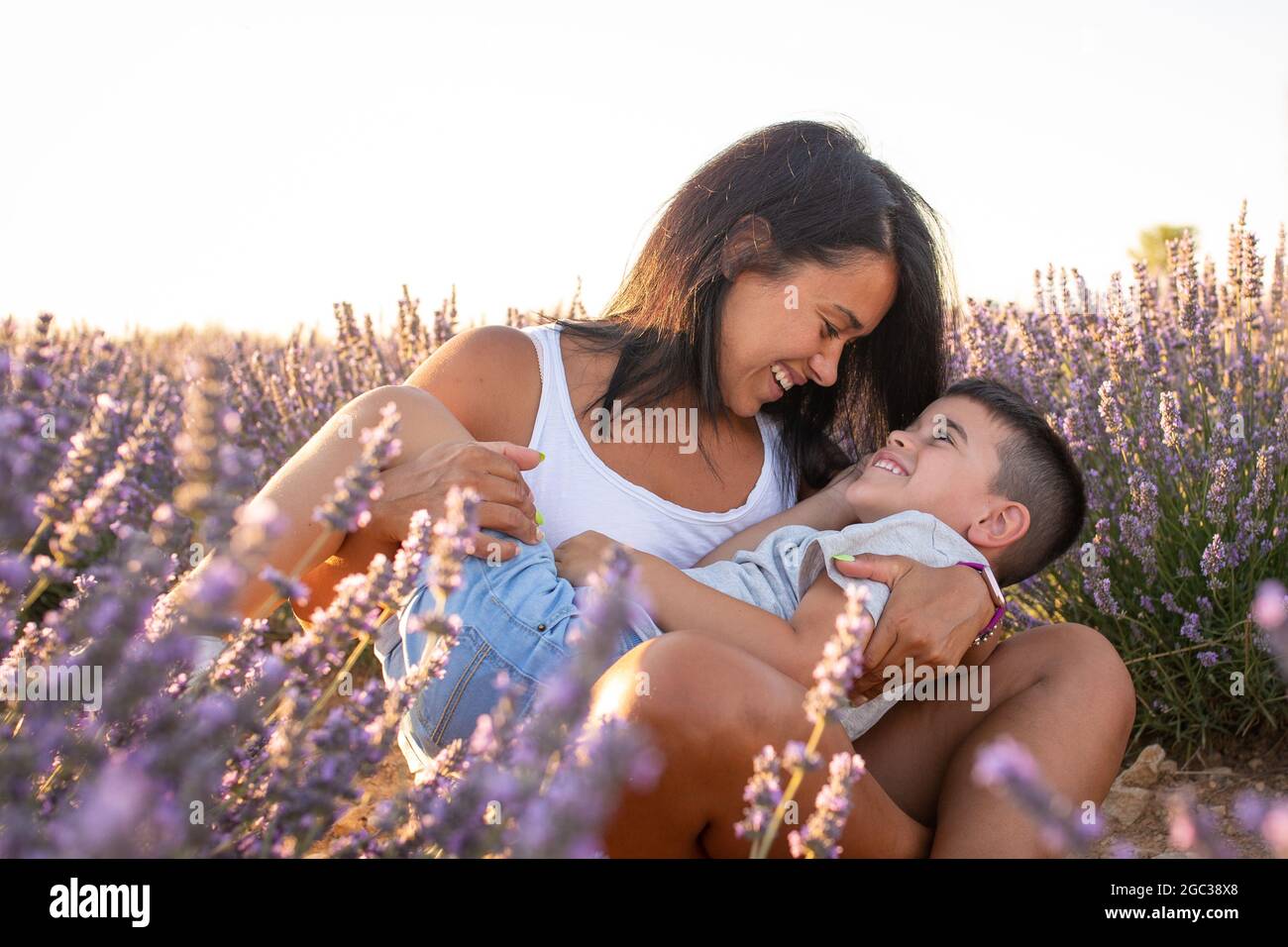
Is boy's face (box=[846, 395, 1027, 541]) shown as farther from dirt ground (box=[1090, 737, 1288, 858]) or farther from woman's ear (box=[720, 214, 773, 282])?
dirt ground (box=[1090, 737, 1288, 858])

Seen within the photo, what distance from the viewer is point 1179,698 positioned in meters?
2.97

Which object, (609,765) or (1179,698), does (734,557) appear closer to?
(1179,698)

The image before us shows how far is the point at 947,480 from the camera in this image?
2.54 meters

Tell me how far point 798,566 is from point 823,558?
166mm

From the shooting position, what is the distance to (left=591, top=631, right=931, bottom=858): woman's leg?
1592mm

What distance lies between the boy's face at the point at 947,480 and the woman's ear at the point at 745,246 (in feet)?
1.69

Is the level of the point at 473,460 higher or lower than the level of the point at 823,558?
higher

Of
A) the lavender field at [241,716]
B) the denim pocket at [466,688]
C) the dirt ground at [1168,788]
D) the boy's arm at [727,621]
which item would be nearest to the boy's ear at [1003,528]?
the lavender field at [241,716]

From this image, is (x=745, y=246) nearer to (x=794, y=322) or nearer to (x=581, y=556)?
(x=794, y=322)

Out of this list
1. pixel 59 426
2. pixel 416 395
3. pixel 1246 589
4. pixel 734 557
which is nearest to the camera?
pixel 59 426

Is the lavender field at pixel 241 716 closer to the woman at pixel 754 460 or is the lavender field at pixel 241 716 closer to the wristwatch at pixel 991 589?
the woman at pixel 754 460

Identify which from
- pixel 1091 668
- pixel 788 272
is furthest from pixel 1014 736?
pixel 788 272
